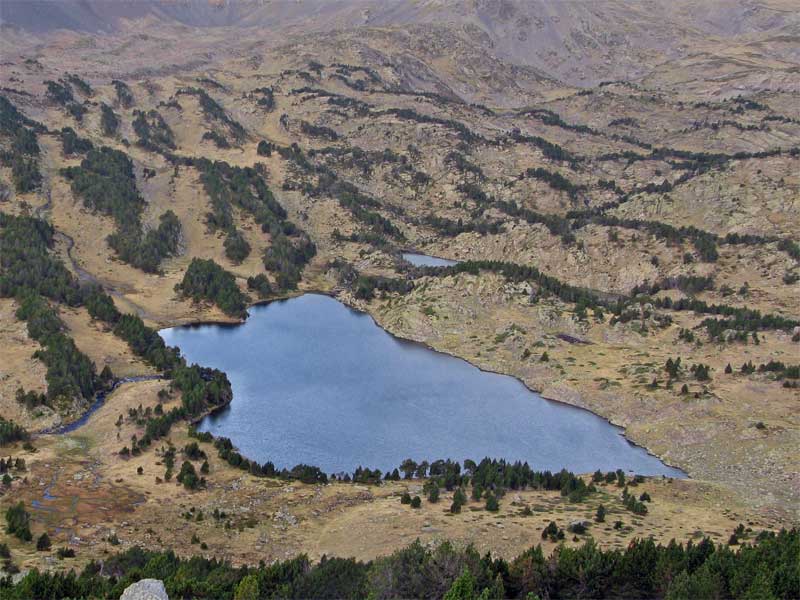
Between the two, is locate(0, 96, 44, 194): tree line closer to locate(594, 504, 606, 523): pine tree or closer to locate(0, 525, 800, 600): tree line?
locate(0, 525, 800, 600): tree line

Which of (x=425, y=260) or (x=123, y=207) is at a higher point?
(x=425, y=260)

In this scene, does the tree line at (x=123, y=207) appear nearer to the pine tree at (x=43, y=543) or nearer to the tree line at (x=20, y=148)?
the tree line at (x=20, y=148)

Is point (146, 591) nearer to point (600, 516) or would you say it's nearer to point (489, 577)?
point (489, 577)

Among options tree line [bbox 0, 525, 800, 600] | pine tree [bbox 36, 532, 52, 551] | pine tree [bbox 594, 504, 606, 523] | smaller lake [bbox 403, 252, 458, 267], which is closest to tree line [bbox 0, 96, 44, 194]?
smaller lake [bbox 403, 252, 458, 267]

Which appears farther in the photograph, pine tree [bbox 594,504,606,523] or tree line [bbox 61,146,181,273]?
tree line [bbox 61,146,181,273]

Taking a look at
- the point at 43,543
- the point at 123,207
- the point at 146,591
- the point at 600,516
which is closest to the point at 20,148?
the point at 123,207

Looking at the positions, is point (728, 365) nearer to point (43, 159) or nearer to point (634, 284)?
point (634, 284)

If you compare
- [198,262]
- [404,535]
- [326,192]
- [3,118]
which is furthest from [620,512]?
[3,118]

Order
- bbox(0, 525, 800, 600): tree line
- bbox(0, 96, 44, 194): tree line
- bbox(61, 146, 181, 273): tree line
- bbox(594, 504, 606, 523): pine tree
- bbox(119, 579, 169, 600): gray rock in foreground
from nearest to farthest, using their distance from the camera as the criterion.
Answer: bbox(119, 579, 169, 600): gray rock in foreground < bbox(0, 525, 800, 600): tree line < bbox(594, 504, 606, 523): pine tree < bbox(61, 146, 181, 273): tree line < bbox(0, 96, 44, 194): tree line
